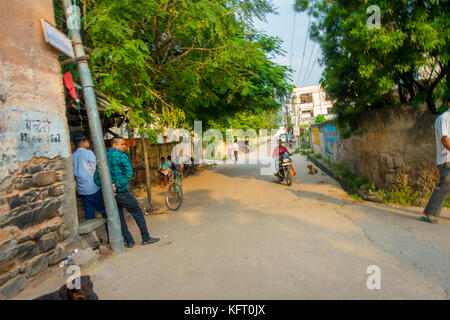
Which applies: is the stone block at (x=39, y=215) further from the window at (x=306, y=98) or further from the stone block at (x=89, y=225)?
the window at (x=306, y=98)

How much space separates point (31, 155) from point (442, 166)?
223 inches

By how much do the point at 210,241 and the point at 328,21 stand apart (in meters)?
5.22

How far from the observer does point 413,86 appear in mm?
6496

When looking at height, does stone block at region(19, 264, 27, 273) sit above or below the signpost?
below

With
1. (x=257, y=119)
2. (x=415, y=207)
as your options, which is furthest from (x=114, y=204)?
(x=257, y=119)

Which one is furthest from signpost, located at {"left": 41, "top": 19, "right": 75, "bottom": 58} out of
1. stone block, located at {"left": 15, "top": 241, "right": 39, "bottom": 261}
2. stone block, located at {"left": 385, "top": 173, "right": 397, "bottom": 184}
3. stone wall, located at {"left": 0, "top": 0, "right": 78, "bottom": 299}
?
stone block, located at {"left": 385, "top": 173, "right": 397, "bottom": 184}

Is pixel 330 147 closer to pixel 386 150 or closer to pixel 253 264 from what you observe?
pixel 386 150

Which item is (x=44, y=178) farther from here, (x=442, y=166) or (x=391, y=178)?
(x=391, y=178)

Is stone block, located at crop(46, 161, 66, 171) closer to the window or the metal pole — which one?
the metal pole

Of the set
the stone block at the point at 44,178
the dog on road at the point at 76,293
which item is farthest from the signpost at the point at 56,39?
the dog on road at the point at 76,293

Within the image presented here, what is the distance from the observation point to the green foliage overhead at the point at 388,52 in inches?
198

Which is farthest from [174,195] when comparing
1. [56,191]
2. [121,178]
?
[56,191]

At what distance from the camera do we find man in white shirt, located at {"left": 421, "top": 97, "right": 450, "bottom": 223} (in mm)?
4500

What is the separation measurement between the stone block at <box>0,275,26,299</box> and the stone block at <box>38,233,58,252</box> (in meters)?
0.39
